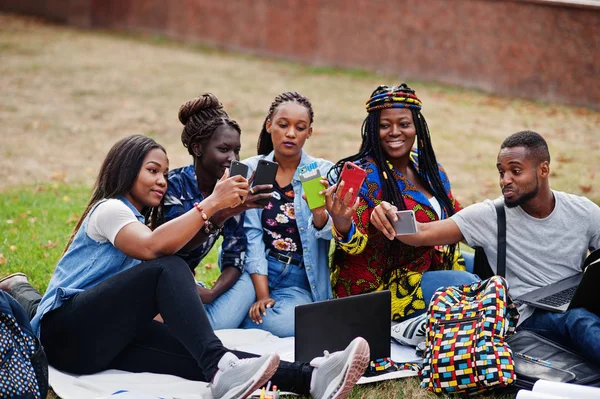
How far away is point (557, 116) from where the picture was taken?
1362cm

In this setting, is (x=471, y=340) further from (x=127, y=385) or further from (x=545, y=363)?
(x=127, y=385)

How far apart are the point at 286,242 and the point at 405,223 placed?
3.06ft

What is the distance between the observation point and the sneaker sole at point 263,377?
401 centimetres

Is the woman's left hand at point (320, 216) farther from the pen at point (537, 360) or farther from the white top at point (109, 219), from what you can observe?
the pen at point (537, 360)

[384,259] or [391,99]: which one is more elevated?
[391,99]

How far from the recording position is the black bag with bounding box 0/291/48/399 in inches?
157

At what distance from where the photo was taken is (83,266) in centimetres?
457

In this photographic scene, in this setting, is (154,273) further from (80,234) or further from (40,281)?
(40,281)

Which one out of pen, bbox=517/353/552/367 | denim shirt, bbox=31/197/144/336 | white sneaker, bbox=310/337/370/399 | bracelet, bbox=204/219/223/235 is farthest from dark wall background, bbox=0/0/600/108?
denim shirt, bbox=31/197/144/336

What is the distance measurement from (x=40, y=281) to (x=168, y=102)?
7.93 m

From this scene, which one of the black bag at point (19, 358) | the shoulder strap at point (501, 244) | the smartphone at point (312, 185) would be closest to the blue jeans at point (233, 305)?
the smartphone at point (312, 185)

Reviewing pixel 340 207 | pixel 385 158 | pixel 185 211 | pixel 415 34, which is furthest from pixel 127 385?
pixel 415 34

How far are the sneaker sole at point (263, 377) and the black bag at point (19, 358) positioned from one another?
3.05 ft

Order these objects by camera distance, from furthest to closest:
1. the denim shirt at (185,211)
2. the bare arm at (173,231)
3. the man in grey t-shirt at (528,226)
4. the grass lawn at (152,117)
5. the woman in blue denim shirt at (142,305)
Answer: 1. the grass lawn at (152,117)
2. the denim shirt at (185,211)
3. the man in grey t-shirt at (528,226)
4. the bare arm at (173,231)
5. the woman in blue denim shirt at (142,305)
